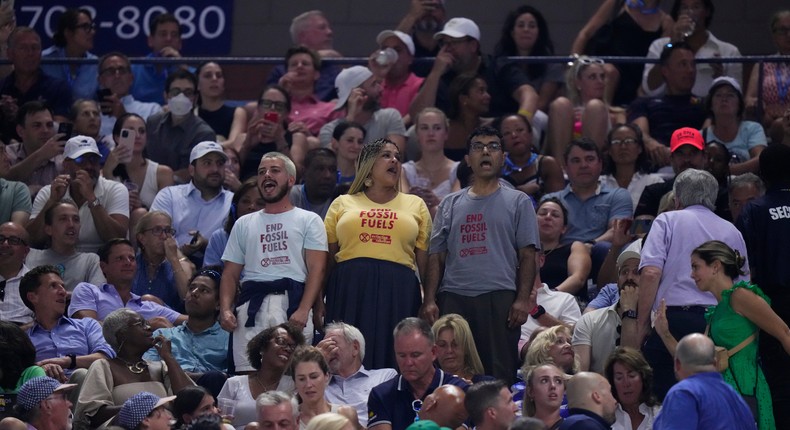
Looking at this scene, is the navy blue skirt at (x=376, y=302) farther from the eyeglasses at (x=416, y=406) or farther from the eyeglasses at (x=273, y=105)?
the eyeglasses at (x=273, y=105)

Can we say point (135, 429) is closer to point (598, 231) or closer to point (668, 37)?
point (598, 231)

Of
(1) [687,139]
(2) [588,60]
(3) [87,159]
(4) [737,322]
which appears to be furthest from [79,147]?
(4) [737,322]

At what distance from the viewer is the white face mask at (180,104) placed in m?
13.5

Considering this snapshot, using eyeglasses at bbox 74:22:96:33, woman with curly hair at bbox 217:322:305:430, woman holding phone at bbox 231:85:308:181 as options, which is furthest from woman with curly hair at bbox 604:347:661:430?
eyeglasses at bbox 74:22:96:33

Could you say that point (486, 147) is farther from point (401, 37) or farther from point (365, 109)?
point (401, 37)

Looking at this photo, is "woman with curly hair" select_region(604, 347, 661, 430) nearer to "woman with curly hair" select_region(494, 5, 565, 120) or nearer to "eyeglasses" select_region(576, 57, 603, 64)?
"eyeglasses" select_region(576, 57, 603, 64)

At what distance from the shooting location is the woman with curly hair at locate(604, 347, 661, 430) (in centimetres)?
967

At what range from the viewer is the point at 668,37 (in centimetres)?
1427

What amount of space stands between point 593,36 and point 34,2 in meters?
5.89

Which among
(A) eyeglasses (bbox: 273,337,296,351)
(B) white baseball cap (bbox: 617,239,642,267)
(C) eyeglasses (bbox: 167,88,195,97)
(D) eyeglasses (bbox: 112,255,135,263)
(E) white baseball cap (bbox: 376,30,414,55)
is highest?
(E) white baseball cap (bbox: 376,30,414,55)

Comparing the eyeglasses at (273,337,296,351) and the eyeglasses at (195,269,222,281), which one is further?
the eyeglasses at (195,269,222,281)

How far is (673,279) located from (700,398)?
6.55 feet

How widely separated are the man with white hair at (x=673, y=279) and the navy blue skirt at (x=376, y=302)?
5.20ft

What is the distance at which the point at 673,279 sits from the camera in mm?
9914
